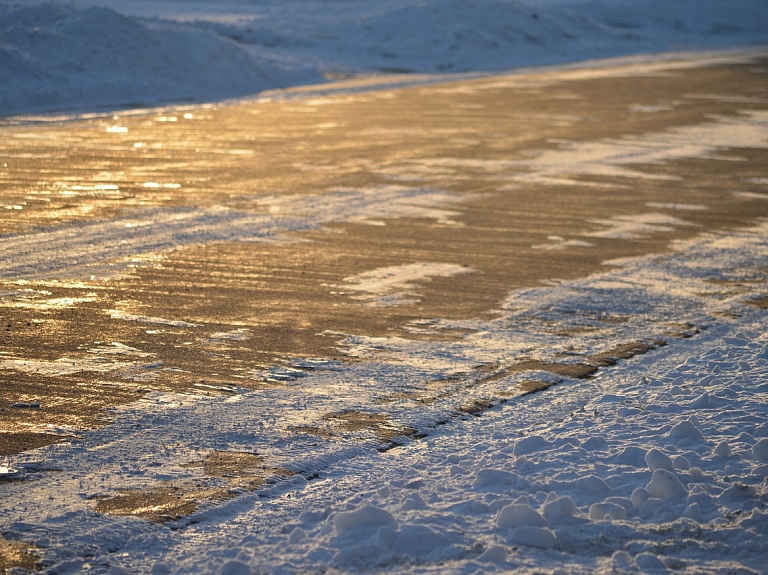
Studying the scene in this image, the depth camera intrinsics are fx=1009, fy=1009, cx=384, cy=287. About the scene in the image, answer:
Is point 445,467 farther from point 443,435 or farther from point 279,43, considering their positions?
point 279,43

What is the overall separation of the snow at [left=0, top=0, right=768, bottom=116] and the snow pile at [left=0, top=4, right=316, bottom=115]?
4 cm

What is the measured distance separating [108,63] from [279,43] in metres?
15.0

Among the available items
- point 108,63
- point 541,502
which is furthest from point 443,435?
point 108,63

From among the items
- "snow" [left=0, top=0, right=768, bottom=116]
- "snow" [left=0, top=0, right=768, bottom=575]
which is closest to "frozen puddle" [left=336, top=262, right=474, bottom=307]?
"snow" [left=0, top=0, right=768, bottom=575]

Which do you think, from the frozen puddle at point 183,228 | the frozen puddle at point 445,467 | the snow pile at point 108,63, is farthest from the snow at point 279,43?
the frozen puddle at point 445,467

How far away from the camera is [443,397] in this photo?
548 cm

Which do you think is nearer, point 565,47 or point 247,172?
point 247,172

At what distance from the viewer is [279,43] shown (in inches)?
1629

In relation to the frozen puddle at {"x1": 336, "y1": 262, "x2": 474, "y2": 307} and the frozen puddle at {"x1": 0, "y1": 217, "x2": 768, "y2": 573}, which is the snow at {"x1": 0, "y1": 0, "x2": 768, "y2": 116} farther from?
the frozen puddle at {"x1": 0, "y1": 217, "x2": 768, "y2": 573}

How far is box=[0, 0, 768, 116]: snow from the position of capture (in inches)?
987

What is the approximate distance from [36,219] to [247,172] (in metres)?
3.46

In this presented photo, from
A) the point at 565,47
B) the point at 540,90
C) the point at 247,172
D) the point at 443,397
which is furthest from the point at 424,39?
the point at 443,397

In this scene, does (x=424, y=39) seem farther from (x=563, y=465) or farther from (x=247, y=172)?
A: (x=563, y=465)

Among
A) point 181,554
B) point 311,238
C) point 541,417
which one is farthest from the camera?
point 311,238
